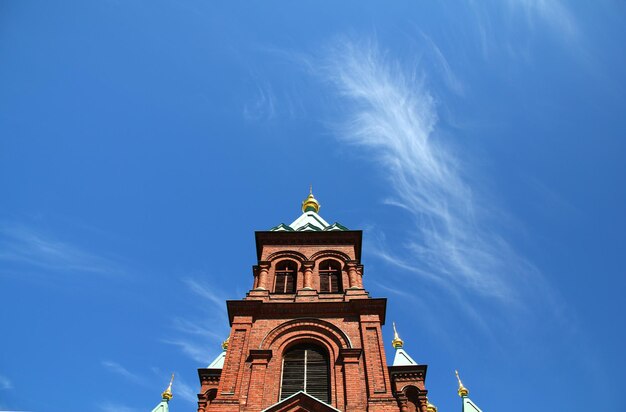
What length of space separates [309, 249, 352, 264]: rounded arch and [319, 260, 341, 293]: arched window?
30 cm

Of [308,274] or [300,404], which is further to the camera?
[308,274]

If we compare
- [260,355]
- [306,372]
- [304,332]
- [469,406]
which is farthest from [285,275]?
[469,406]

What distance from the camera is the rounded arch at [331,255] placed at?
24.5 m

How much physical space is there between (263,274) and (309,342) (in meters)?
5.14

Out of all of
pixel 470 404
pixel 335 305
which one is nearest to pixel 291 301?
pixel 335 305

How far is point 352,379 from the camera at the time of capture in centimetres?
1697

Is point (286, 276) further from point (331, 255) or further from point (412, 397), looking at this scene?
point (412, 397)

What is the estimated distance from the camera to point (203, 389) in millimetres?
22203

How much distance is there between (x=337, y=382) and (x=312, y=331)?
2.80 meters

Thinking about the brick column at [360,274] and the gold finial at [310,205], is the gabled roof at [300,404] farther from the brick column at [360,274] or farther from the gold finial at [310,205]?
the gold finial at [310,205]

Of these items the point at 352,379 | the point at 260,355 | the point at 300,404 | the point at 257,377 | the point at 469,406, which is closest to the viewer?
the point at 300,404

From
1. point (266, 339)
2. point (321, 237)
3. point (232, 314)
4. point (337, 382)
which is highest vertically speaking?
point (321, 237)

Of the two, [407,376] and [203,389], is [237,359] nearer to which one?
[203,389]

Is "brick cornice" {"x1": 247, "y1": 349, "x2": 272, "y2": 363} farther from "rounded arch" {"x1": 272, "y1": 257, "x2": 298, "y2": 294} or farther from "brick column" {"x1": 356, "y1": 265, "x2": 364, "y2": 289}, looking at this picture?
"brick column" {"x1": 356, "y1": 265, "x2": 364, "y2": 289}
